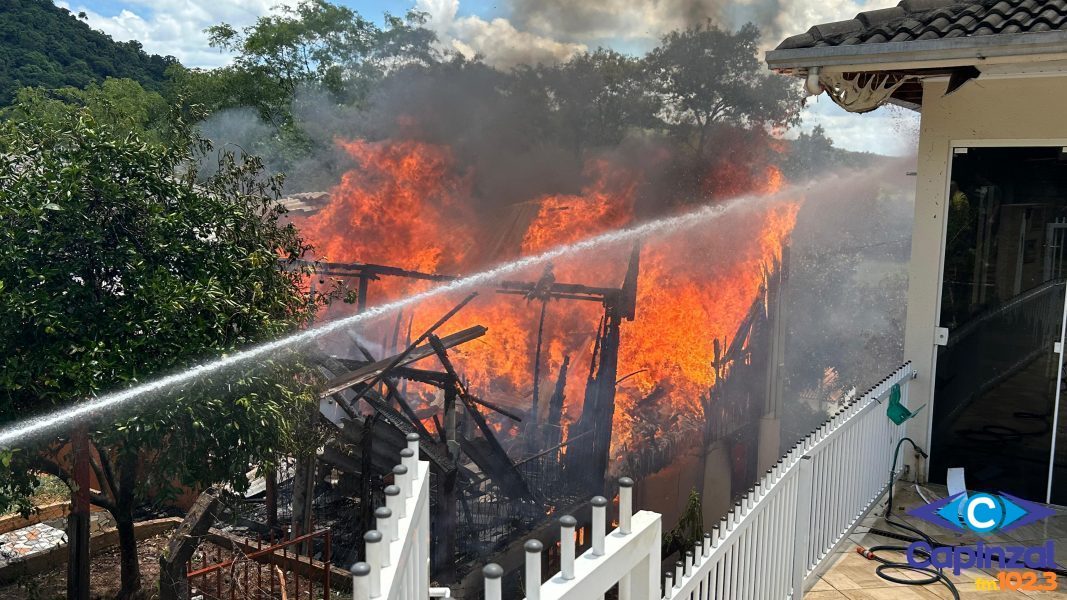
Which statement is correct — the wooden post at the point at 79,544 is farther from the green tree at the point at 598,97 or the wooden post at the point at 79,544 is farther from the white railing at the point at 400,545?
the green tree at the point at 598,97

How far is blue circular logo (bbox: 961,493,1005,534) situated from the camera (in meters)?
6.18

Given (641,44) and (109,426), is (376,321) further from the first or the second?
(109,426)

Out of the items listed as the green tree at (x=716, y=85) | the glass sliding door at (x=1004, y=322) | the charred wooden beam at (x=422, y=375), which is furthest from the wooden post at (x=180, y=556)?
the green tree at (x=716, y=85)

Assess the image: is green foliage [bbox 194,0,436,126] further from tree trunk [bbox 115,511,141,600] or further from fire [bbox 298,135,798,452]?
tree trunk [bbox 115,511,141,600]

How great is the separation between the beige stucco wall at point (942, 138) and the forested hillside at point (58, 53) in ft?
120

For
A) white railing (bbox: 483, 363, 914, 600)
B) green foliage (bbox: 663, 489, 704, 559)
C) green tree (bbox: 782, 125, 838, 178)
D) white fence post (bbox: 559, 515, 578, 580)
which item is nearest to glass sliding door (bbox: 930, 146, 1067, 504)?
white railing (bbox: 483, 363, 914, 600)

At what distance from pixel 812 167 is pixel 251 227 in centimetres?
2187

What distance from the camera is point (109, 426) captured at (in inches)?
259

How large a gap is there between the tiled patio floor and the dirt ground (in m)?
6.75

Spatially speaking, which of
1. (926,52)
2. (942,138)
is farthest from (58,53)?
(926,52)

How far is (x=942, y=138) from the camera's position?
6.71m

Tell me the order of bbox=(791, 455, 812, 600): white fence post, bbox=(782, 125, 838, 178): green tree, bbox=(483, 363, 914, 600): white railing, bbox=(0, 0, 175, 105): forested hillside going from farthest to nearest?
1. bbox=(0, 0, 175, 105): forested hillside
2. bbox=(782, 125, 838, 178): green tree
3. bbox=(791, 455, 812, 600): white fence post
4. bbox=(483, 363, 914, 600): white railing

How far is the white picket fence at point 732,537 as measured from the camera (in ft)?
8.24

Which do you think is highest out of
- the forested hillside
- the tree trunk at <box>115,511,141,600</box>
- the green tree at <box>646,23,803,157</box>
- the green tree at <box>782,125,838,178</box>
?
the forested hillside
